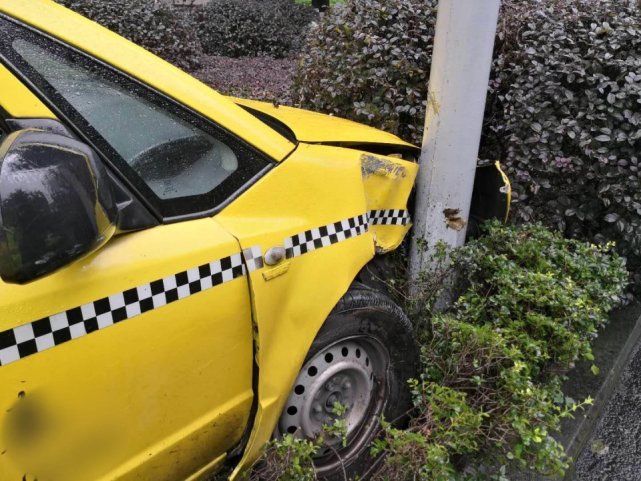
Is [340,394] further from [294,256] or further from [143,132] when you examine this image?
[143,132]

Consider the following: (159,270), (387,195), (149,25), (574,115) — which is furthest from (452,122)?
(149,25)

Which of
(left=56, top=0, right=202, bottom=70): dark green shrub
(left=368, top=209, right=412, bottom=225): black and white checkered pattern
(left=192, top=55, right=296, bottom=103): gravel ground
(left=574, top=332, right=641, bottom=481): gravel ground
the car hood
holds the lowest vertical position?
(left=574, top=332, right=641, bottom=481): gravel ground

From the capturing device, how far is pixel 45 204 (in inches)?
47.9

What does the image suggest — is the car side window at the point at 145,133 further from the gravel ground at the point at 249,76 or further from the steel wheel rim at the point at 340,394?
the gravel ground at the point at 249,76

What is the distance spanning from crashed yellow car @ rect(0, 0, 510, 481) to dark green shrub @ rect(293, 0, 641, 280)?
123 cm

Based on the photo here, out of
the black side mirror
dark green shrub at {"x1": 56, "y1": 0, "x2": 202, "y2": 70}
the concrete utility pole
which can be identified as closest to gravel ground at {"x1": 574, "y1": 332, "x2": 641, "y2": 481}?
the concrete utility pole

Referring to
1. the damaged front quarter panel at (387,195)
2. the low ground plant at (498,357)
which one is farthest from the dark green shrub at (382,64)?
the low ground plant at (498,357)

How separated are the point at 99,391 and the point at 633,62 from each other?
289 cm

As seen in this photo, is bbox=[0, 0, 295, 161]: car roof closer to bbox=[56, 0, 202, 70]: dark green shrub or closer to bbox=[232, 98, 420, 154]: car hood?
bbox=[232, 98, 420, 154]: car hood

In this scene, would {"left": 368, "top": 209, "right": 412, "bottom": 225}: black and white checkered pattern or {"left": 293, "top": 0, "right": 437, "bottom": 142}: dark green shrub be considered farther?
{"left": 293, "top": 0, "right": 437, "bottom": 142}: dark green shrub

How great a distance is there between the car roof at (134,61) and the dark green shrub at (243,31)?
7023mm

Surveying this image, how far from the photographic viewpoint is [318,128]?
2.47 metres

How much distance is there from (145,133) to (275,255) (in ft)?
1.80

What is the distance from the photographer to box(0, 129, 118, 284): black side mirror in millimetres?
1188
